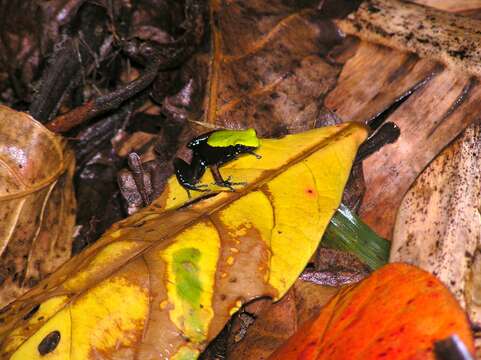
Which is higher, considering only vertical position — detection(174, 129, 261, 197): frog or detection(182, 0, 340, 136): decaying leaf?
detection(182, 0, 340, 136): decaying leaf

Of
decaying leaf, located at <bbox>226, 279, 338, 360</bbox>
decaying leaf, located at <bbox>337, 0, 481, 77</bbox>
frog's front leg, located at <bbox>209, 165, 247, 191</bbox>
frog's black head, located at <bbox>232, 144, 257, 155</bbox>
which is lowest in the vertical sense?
decaying leaf, located at <bbox>226, 279, 338, 360</bbox>

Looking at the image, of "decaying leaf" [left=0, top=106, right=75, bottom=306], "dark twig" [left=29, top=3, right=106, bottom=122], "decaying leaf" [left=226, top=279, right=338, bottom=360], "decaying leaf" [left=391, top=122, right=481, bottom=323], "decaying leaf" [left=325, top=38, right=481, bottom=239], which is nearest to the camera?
"decaying leaf" [left=391, top=122, right=481, bottom=323]

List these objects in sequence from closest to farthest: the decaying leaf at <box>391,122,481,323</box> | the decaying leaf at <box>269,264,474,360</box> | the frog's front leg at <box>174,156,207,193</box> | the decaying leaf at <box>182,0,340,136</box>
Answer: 1. the decaying leaf at <box>269,264,474,360</box>
2. the decaying leaf at <box>391,122,481,323</box>
3. the frog's front leg at <box>174,156,207,193</box>
4. the decaying leaf at <box>182,0,340,136</box>

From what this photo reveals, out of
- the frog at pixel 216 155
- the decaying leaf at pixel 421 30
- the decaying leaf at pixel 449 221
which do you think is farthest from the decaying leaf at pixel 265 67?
the decaying leaf at pixel 449 221

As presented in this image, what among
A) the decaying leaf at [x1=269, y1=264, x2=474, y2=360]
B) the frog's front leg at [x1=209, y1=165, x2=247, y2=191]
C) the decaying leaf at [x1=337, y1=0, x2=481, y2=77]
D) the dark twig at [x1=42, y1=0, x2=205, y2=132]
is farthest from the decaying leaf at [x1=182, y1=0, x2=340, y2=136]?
the decaying leaf at [x1=269, y1=264, x2=474, y2=360]

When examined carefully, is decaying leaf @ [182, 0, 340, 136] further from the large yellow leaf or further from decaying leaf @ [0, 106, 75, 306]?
decaying leaf @ [0, 106, 75, 306]

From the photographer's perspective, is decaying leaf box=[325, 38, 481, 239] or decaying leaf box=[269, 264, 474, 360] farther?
decaying leaf box=[325, 38, 481, 239]

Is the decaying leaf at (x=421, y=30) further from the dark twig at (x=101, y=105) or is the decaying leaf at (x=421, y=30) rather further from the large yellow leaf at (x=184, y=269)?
the dark twig at (x=101, y=105)

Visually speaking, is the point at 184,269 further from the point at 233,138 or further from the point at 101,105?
the point at 101,105
